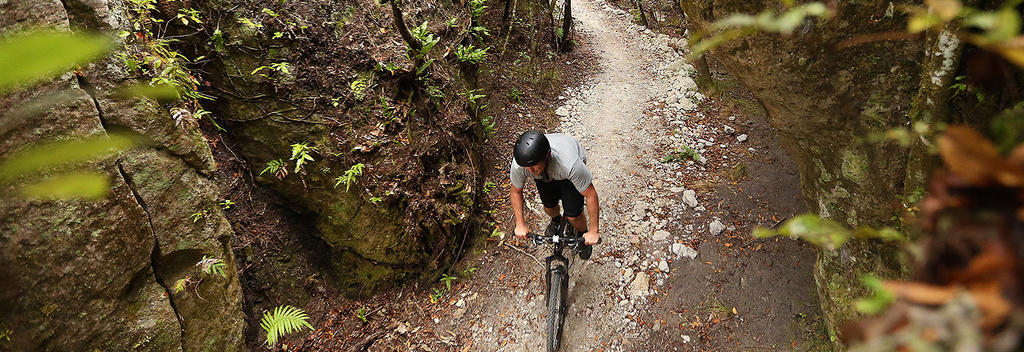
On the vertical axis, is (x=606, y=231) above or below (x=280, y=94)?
below

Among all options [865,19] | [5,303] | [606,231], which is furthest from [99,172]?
[865,19]

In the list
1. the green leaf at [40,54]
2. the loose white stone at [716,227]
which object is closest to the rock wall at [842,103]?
the loose white stone at [716,227]

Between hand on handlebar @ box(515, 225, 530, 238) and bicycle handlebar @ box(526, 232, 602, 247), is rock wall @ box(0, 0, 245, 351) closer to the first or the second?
hand on handlebar @ box(515, 225, 530, 238)

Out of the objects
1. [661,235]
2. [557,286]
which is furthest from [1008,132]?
[661,235]

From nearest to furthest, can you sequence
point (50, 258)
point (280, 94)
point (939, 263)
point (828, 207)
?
point (939, 263), point (50, 258), point (828, 207), point (280, 94)

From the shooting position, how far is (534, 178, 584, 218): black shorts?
453 centimetres

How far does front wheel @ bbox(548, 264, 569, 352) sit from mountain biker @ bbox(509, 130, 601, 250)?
715 millimetres

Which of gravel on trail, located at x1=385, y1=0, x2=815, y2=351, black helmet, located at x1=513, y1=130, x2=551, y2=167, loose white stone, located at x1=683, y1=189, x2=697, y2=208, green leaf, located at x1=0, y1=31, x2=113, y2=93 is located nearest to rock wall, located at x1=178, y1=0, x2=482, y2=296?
gravel on trail, located at x1=385, y1=0, x2=815, y2=351

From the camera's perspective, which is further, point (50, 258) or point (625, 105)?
point (625, 105)

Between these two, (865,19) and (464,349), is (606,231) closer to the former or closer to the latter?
(464,349)

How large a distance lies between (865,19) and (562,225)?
3.57 meters

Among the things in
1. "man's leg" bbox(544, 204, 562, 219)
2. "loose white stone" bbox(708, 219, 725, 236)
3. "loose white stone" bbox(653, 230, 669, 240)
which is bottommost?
"loose white stone" bbox(653, 230, 669, 240)

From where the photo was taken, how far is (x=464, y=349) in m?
5.27

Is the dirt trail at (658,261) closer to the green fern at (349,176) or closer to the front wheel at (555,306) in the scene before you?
the front wheel at (555,306)
